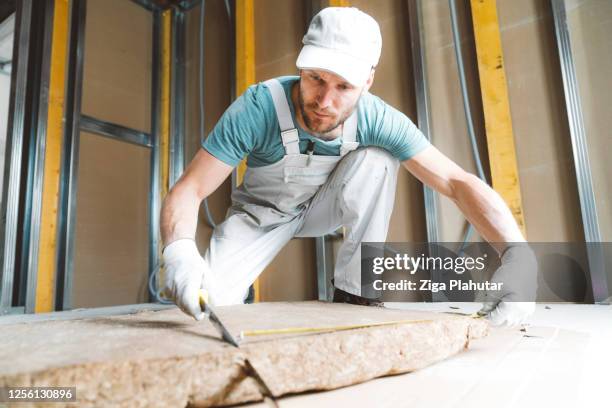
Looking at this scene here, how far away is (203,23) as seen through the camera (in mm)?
3135

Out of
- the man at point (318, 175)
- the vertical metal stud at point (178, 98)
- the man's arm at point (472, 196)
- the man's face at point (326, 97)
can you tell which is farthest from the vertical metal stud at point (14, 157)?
the man's arm at point (472, 196)

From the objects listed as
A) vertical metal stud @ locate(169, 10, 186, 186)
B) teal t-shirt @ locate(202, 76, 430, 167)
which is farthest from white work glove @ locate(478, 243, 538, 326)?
vertical metal stud @ locate(169, 10, 186, 186)

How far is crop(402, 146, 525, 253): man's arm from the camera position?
3.56 ft

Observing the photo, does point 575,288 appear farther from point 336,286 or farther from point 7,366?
point 7,366

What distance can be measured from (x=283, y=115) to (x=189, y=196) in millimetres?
370

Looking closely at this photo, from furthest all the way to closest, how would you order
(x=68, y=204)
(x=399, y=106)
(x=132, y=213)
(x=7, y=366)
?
(x=132, y=213)
(x=68, y=204)
(x=399, y=106)
(x=7, y=366)

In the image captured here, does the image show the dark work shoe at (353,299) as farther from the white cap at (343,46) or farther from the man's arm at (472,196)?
the white cap at (343,46)

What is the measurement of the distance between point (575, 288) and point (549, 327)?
801 mm

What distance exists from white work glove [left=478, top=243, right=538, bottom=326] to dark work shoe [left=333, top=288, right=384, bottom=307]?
0.34 m

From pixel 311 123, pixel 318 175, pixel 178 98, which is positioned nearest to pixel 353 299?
pixel 318 175

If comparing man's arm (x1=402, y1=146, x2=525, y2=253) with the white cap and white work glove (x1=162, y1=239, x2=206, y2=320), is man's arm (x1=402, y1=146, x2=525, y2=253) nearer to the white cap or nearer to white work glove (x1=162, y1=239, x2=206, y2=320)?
the white cap

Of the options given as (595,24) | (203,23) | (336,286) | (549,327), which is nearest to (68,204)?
(203,23)

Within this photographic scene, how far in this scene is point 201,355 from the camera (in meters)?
0.51

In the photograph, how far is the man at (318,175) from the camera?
1.04 metres
